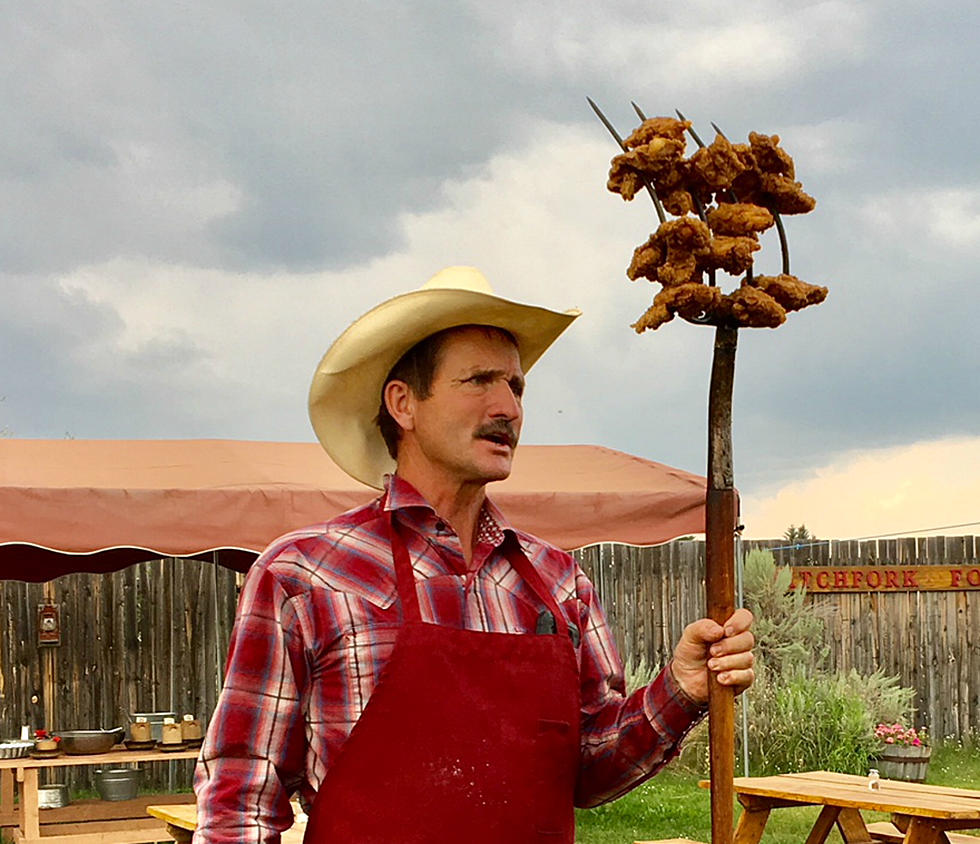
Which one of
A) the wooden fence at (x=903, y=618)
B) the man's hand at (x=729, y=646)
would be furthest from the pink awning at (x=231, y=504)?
the wooden fence at (x=903, y=618)

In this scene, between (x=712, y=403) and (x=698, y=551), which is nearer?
(x=712, y=403)

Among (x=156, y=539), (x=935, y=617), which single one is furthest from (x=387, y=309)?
(x=935, y=617)

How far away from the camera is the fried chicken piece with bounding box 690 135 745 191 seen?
235cm

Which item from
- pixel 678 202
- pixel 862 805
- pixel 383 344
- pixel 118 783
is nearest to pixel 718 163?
pixel 678 202

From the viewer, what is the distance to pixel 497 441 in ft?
8.52

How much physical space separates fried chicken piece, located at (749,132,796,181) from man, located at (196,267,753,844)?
1.72 feet

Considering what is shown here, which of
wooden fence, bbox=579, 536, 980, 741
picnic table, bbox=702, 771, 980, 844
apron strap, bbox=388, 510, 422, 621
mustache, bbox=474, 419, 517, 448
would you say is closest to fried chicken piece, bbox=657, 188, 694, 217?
mustache, bbox=474, 419, 517, 448

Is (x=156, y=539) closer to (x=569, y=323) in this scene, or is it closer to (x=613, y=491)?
(x=613, y=491)

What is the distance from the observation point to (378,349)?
2777 mm

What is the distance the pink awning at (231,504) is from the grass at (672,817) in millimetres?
2769

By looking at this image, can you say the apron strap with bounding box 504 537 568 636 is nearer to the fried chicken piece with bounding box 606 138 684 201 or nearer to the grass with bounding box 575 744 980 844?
the fried chicken piece with bounding box 606 138 684 201

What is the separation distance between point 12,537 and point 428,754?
5.26 metres

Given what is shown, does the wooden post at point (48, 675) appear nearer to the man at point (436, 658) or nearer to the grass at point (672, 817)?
Answer: the grass at point (672, 817)

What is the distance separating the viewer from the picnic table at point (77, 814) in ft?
27.7
